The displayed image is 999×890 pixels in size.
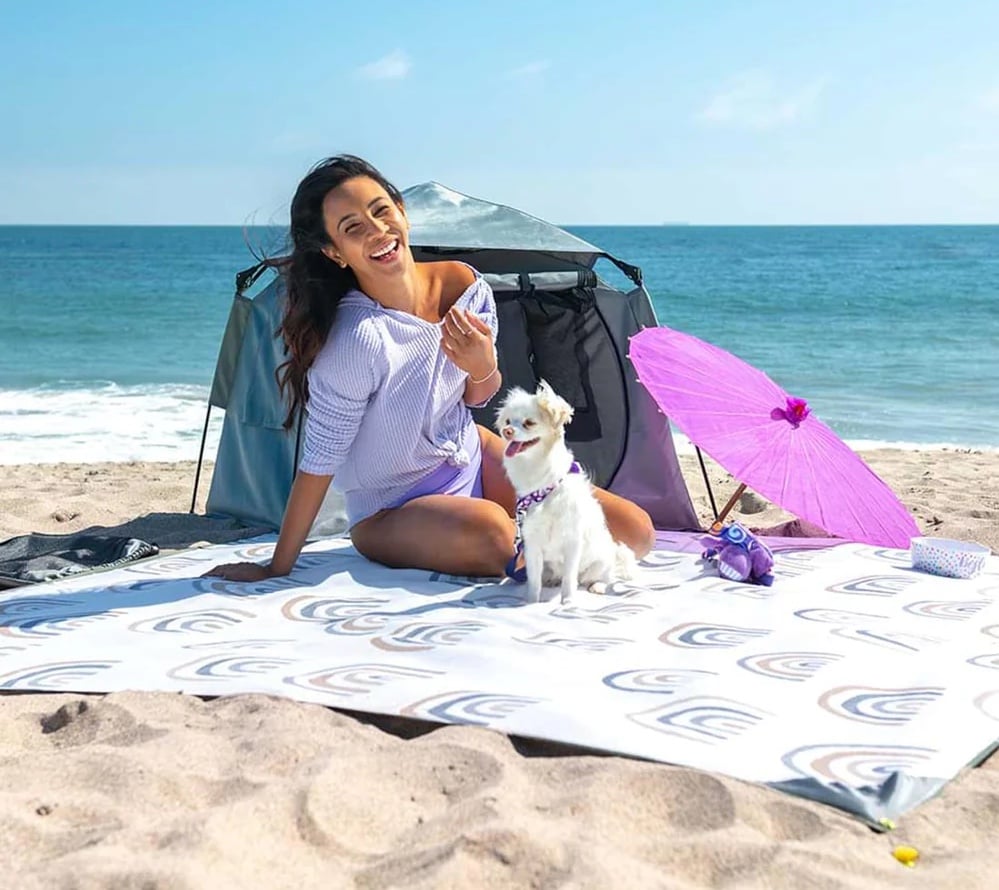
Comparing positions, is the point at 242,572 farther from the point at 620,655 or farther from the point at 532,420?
the point at 620,655

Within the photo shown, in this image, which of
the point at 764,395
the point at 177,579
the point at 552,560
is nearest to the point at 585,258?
the point at 764,395

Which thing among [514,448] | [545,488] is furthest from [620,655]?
[514,448]

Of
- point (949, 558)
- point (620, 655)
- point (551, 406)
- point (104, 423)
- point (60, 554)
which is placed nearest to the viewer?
point (620, 655)

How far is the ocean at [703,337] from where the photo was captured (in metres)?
8.54

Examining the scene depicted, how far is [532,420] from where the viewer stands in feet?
10.8

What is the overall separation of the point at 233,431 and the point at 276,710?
258 cm

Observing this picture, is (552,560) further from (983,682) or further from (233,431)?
(233,431)

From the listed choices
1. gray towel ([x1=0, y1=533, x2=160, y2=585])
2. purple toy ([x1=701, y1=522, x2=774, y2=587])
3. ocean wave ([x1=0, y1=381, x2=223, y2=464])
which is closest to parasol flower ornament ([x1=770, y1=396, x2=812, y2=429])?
purple toy ([x1=701, y1=522, x2=774, y2=587])

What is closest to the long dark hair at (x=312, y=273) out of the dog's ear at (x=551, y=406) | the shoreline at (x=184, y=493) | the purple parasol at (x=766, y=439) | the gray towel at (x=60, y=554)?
the dog's ear at (x=551, y=406)

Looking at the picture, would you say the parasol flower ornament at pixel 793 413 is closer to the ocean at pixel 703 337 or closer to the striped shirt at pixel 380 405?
the striped shirt at pixel 380 405

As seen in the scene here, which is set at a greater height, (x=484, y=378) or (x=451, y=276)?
(x=451, y=276)

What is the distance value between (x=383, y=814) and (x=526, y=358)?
3315mm

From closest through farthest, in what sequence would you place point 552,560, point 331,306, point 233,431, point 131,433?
point 552,560 < point 331,306 < point 233,431 < point 131,433

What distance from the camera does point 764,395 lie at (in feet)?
13.3
